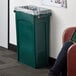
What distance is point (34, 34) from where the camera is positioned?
4008mm

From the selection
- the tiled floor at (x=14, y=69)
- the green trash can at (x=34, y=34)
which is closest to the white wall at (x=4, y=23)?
the tiled floor at (x=14, y=69)

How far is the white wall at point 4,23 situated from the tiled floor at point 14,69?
59cm

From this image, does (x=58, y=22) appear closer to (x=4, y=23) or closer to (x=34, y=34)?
(x=34, y=34)

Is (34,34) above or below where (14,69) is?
above

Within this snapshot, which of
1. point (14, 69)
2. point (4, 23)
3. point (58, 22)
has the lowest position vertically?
point (14, 69)

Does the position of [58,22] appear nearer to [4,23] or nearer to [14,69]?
[14,69]

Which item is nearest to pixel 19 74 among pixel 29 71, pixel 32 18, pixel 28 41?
pixel 29 71

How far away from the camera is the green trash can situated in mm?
4012

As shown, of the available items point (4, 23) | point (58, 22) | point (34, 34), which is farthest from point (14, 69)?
point (4, 23)

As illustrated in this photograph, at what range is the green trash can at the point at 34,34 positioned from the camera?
4.01m

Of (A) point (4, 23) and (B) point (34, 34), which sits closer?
(B) point (34, 34)

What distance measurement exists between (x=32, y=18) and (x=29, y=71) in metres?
→ 0.81

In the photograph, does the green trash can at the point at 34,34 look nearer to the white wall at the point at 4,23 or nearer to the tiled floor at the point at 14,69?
the tiled floor at the point at 14,69

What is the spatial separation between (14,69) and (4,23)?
1364mm
